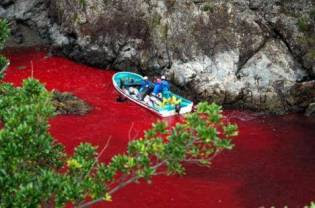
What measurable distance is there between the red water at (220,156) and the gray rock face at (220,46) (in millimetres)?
1815

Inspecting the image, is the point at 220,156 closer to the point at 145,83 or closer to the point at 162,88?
the point at 162,88

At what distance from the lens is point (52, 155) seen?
1150 cm

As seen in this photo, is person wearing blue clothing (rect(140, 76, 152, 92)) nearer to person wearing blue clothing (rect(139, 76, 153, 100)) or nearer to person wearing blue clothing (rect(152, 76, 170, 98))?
person wearing blue clothing (rect(139, 76, 153, 100))

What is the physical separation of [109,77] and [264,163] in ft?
46.8

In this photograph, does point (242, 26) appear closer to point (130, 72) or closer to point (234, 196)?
point (130, 72)

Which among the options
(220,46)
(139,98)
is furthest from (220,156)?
(220,46)

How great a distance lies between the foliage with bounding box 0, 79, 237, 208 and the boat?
53.2 feet

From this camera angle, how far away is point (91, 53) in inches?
1419

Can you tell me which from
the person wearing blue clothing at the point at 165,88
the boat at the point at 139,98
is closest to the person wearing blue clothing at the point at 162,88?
the person wearing blue clothing at the point at 165,88

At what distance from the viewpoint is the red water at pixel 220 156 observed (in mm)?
20422

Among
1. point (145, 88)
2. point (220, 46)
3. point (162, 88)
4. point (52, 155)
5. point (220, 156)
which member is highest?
point (52, 155)

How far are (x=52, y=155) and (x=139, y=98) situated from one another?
18867 mm

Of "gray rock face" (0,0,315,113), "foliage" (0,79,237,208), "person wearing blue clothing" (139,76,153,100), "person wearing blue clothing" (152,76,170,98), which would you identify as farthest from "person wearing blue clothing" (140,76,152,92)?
"foliage" (0,79,237,208)

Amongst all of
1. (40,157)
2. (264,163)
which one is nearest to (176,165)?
(40,157)
